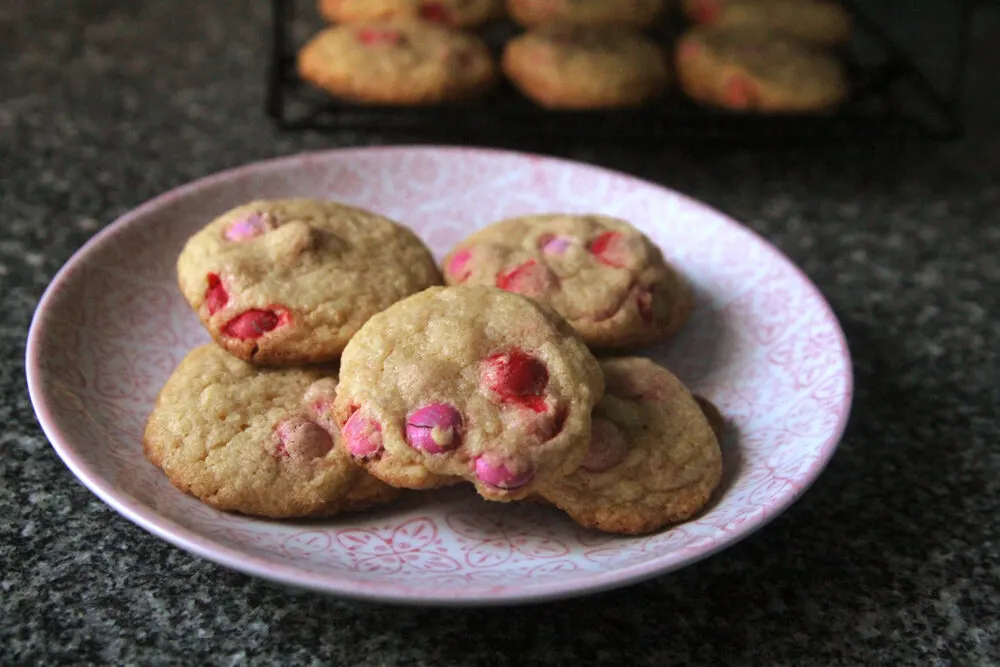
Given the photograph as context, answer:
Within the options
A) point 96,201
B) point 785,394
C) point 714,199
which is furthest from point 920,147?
point 96,201

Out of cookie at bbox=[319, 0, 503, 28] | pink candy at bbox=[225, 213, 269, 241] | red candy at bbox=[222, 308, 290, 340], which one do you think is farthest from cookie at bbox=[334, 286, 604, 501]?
cookie at bbox=[319, 0, 503, 28]

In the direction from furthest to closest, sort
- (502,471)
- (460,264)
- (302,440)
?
1. (460,264)
2. (302,440)
3. (502,471)

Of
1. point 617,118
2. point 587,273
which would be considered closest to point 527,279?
point 587,273

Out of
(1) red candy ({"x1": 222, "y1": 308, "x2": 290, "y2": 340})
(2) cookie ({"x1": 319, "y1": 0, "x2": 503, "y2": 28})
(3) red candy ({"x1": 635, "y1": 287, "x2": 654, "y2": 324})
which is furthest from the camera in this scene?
(2) cookie ({"x1": 319, "y1": 0, "x2": 503, "y2": 28})

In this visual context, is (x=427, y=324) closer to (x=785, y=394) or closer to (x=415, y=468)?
Answer: (x=415, y=468)

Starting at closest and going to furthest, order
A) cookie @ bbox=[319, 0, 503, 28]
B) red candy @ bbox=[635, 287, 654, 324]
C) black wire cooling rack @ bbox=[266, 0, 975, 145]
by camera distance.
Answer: red candy @ bbox=[635, 287, 654, 324]
black wire cooling rack @ bbox=[266, 0, 975, 145]
cookie @ bbox=[319, 0, 503, 28]

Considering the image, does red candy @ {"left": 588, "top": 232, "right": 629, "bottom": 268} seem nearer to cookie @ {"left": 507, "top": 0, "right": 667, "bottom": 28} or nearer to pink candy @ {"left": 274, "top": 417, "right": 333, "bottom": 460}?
pink candy @ {"left": 274, "top": 417, "right": 333, "bottom": 460}

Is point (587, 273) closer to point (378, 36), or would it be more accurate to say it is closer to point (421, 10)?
point (378, 36)
